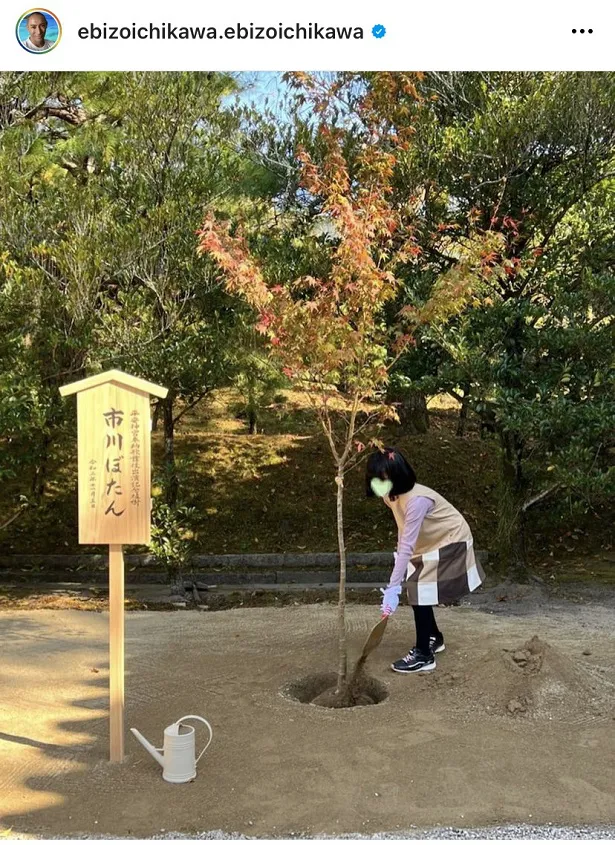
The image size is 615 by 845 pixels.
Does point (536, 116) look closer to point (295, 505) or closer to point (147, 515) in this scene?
point (147, 515)

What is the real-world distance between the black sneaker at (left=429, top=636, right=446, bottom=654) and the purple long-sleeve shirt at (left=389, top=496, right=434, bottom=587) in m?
0.73

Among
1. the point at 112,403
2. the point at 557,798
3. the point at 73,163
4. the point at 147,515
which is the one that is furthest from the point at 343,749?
the point at 73,163

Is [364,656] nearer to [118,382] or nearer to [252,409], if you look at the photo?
[118,382]

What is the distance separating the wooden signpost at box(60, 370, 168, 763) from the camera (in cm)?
401

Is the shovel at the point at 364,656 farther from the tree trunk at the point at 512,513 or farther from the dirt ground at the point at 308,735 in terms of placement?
the tree trunk at the point at 512,513

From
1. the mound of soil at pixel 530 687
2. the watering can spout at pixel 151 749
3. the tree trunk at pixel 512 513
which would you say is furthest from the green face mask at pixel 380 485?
the tree trunk at pixel 512 513

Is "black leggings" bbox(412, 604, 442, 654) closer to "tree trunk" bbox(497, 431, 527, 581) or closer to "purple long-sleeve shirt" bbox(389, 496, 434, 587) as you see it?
"purple long-sleeve shirt" bbox(389, 496, 434, 587)

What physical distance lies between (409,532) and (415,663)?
0.98m

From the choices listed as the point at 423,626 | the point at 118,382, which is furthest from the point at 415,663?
the point at 118,382

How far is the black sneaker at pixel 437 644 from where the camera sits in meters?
5.39

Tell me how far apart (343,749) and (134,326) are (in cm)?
517
